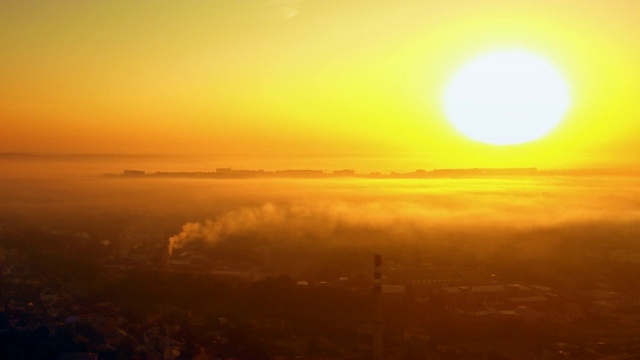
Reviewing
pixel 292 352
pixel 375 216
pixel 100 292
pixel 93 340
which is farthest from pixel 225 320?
pixel 375 216

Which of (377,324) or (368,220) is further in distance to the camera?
(368,220)

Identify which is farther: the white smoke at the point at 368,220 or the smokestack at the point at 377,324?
the white smoke at the point at 368,220

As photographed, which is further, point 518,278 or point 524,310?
point 518,278

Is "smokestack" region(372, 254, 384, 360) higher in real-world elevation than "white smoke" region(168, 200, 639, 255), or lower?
lower

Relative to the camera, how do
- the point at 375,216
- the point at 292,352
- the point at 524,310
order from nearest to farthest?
the point at 292,352
the point at 524,310
the point at 375,216

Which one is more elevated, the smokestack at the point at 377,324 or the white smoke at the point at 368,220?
the white smoke at the point at 368,220

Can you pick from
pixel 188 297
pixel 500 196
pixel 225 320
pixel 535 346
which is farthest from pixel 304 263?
pixel 500 196

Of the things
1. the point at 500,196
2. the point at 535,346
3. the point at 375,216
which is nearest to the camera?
the point at 535,346

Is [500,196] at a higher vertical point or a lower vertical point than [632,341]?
higher

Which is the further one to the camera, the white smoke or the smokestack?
the white smoke

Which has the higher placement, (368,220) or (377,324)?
(368,220)

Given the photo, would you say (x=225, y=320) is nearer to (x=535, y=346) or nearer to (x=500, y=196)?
(x=535, y=346)
